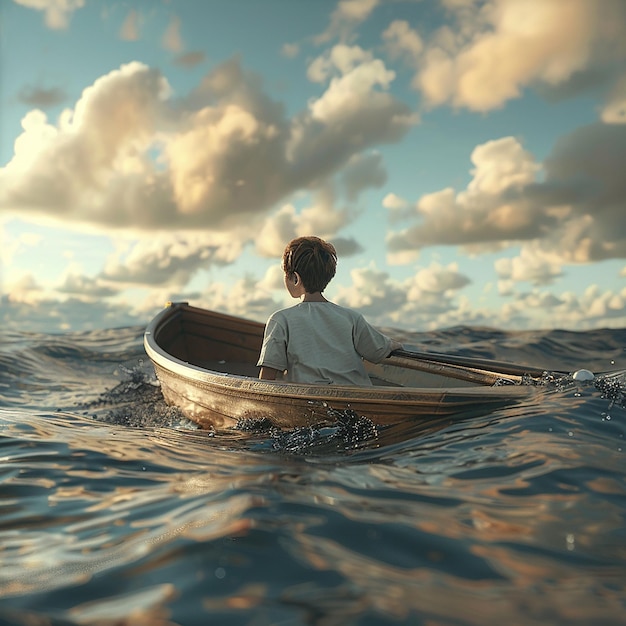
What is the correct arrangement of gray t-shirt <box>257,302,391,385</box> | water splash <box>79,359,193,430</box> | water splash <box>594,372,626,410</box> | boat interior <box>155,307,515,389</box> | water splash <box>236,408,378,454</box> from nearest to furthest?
water splash <box>236,408,378,454</box>, water splash <box>594,372,626,410</box>, gray t-shirt <box>257,302,391,385</box>, water splash <box>79,359,193,430</box>, boat interior <box>155,307,515,389</box>

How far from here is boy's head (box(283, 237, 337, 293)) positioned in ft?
16.0

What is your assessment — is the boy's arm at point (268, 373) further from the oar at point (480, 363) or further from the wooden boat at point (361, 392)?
the oar at point (480, 363)

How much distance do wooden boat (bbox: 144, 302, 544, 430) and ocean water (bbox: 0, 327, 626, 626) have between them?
144mm

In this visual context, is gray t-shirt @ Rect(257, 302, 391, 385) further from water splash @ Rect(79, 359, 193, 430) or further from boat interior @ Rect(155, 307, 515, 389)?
boat interior @ Rect(155, 307, 515, 389)

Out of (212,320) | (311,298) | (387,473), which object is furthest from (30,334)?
(387,473)

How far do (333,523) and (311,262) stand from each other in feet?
9.17

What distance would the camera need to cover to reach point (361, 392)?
14.8 feet

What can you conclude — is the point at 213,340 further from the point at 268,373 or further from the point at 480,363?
the point at 480,363

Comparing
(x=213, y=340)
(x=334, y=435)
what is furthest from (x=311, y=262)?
(x=213, y=340)

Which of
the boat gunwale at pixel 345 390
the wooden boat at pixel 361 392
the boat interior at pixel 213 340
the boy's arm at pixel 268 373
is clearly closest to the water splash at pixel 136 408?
the wooden boat at pixel 361 392

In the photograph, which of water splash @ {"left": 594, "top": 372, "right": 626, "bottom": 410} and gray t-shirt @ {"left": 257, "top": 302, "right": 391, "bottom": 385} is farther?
gray t-shirt @ {"left": 257, "top": 302, "right": 391, "bottom": 385}

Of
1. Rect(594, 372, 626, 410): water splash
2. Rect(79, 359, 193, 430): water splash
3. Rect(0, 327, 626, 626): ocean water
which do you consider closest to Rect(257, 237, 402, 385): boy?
Rect(0, 327, 626, 626): ocean water

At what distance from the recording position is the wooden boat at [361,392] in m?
4.43

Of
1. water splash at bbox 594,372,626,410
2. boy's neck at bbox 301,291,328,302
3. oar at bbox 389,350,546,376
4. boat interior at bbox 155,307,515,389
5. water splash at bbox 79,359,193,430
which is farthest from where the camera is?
boat interior at bbox 155,307,515,389
